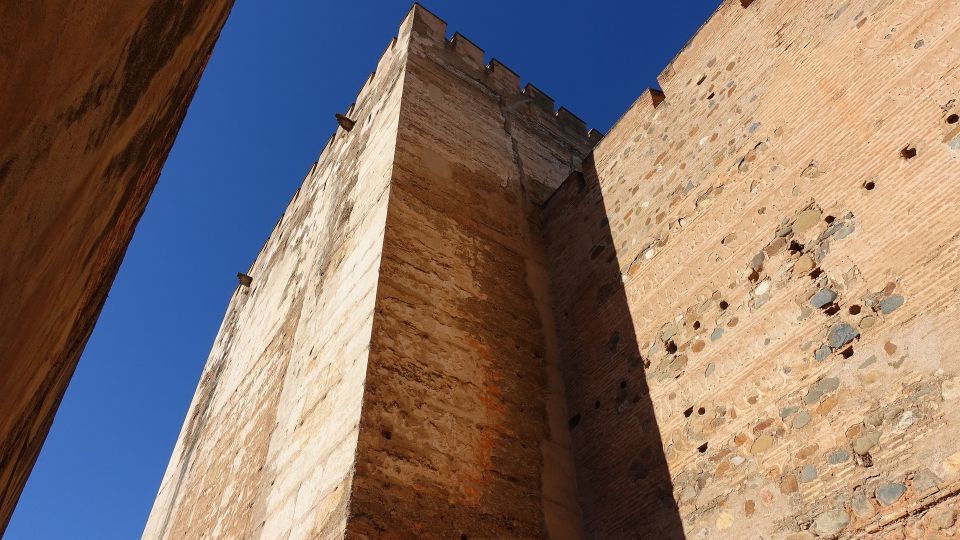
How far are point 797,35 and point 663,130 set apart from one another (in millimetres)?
1225

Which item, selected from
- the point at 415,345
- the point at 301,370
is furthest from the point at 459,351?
the point at 301,370

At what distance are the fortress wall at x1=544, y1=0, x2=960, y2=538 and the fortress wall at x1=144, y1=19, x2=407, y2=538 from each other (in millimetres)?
1608

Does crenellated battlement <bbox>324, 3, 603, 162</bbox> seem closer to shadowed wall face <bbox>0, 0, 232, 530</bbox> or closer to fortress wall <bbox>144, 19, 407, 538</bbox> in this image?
fortress wall <bbox>144, 19, 407, 538</bbox>

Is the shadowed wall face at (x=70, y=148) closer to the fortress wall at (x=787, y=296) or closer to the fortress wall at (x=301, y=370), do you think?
the fortress wall at (x=301, y=370)

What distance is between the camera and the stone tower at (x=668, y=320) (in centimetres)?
291

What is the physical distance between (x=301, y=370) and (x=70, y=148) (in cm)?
443

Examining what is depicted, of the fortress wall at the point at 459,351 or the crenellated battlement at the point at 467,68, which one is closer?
the fortress wall at the point at 459,351

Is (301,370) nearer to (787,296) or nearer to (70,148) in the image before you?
(787,296)

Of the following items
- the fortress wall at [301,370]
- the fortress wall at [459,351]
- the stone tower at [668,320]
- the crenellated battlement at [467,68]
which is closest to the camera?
the stone tower at [668,320]

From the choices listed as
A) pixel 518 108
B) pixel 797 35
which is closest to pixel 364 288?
pixel 797 35

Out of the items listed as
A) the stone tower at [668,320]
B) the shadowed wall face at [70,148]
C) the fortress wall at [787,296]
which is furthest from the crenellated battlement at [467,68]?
the shadowed wall face at [70,148]

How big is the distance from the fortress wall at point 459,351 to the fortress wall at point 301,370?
0.16 metres

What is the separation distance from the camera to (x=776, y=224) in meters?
3.73

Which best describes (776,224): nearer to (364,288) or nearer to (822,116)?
(822,116)
